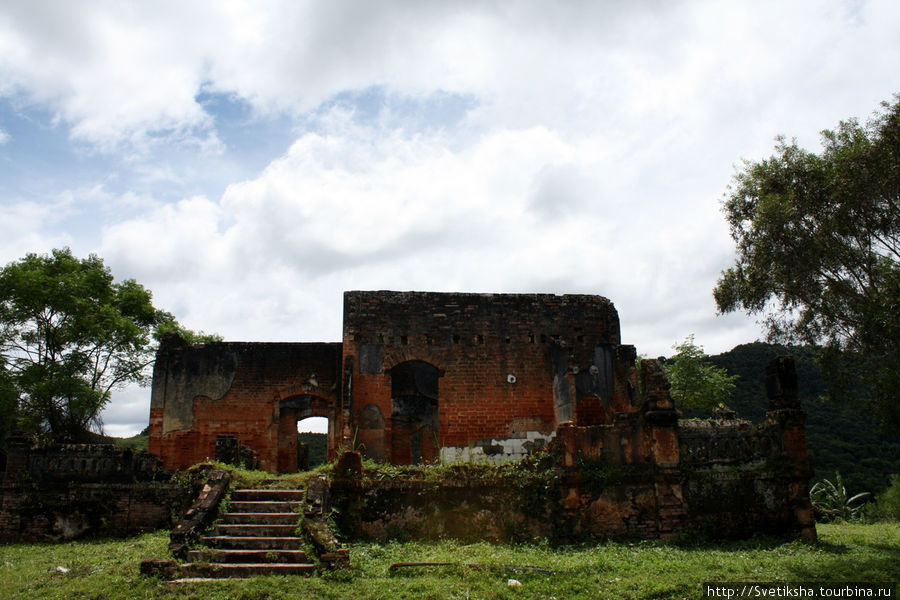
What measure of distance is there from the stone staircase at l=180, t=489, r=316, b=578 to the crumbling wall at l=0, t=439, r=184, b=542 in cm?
307

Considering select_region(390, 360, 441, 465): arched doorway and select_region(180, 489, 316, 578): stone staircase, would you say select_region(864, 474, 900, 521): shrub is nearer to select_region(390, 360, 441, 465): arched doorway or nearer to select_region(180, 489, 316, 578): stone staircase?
select_region(390, 360, 441, 465): arched doorway

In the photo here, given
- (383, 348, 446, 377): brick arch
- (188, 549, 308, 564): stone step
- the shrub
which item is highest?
(383, 348, 446, 377): brick arch

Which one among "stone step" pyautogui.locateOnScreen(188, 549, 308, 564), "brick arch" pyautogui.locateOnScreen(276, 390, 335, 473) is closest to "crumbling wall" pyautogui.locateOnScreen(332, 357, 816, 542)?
"stone step" pyautogui.locateOnScreen(188, 549, 308, 564)

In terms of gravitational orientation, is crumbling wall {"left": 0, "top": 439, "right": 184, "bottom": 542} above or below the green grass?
above

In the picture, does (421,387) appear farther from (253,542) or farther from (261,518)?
(253,542)

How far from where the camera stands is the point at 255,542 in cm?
815

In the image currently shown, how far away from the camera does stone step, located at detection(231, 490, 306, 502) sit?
9359 mm

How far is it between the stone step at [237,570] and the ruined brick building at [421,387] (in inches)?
278

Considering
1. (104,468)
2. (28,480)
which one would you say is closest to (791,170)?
(104,468)

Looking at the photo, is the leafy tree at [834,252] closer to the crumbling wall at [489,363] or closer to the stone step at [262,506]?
the crumbling wall at [489,363]

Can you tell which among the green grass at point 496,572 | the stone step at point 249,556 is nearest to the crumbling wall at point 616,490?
the green grass at point 496,572

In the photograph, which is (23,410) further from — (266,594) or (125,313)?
(266,594)

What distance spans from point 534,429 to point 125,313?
14440mm

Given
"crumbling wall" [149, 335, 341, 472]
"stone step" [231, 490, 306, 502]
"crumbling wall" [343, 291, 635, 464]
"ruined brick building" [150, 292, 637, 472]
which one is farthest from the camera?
"crumbling wall" [149, 335, 341, 472]
